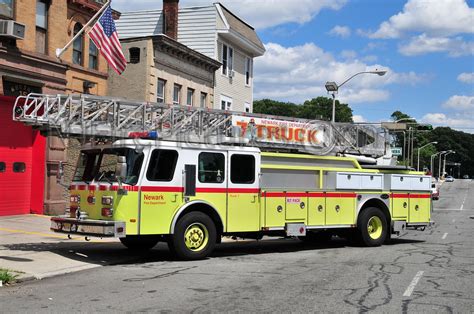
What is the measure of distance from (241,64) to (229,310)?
27612 millimetres

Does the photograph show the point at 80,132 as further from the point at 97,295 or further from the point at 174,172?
the point at 97,295

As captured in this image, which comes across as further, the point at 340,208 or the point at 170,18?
the point at 170,18

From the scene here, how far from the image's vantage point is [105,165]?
11.4 metres

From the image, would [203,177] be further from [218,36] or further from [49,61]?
[218,36]

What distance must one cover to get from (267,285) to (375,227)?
6825mm

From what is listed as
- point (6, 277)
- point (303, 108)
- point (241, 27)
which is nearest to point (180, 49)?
point (241, 27)

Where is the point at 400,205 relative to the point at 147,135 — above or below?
below

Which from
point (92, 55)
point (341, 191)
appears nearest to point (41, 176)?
point (92, 55)

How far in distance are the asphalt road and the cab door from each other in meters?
0.79

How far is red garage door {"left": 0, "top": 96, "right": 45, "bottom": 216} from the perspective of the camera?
17703 mm

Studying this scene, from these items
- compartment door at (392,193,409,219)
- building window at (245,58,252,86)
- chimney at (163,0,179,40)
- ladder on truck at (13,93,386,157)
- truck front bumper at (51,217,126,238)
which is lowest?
truck front bumper at (51,217,126,238)

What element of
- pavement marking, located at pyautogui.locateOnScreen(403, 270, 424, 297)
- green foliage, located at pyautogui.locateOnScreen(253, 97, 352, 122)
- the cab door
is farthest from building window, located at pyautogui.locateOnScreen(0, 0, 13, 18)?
green foliage, located at pyautogui.locateOnScreen(253, 97, 352, 122)

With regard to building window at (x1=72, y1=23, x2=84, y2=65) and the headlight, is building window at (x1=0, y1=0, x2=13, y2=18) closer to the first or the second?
building window at (x1=72, y1=23, x2=84, y2=65)

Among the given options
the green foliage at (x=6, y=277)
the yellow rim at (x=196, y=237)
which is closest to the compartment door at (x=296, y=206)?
the yellow rim at (x=196, y=237)
